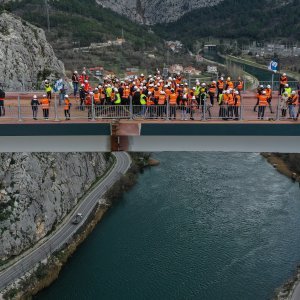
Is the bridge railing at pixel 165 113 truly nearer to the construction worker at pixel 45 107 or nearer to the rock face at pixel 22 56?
the construction worker at pixel 45 107

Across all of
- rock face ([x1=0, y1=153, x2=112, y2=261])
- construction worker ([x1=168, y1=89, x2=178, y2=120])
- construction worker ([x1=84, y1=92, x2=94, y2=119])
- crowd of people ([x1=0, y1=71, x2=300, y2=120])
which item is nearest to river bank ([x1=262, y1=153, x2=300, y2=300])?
crowd of people ([x1=0, y1=71, x2=300, y2=120])

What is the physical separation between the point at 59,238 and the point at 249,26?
503 feet

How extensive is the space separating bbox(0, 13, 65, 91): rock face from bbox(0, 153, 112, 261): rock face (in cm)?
1066

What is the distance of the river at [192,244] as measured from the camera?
37.5 m

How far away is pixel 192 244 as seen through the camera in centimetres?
4284

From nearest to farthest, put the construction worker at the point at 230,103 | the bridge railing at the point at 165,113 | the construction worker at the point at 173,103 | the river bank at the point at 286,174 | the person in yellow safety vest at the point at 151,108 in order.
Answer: the bridge railing at the point at 165,113 < the construction worker at the point at 230,103 < the construction worker at the point at 173,103 < the person in yellow safety vest at the point at 151,108 < the river bank at the point at 286,174

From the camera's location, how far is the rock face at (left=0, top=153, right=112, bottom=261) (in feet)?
143

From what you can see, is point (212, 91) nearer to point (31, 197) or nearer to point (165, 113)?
point (165, 113)

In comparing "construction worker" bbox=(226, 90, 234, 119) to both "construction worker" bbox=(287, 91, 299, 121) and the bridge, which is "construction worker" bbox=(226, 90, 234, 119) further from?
"construction worker" bbox=(287, 91, 299, 121)

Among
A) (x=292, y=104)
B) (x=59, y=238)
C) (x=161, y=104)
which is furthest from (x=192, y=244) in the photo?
(x=292, y=104)

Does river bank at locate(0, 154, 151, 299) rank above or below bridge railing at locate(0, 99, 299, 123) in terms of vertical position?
below

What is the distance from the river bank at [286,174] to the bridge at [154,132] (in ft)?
62.5

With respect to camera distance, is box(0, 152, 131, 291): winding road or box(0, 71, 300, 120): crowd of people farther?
box(0, 152, 131, 291): winding road

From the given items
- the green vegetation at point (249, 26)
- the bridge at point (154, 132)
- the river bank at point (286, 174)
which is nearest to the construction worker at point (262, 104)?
the bridge at point (154, 132)
